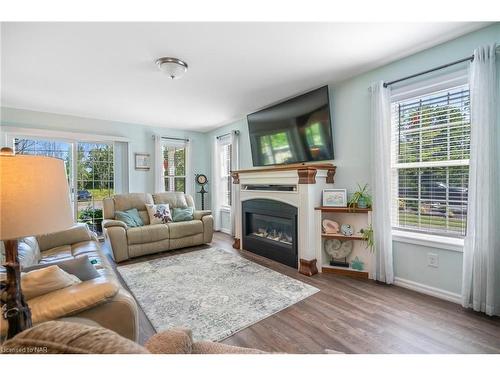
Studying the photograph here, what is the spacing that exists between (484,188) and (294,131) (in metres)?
2.13

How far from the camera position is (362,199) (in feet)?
9.17

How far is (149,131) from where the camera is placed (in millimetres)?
5172

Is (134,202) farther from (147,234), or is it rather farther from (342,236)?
(342,236)

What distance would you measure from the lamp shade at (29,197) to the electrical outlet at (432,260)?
9.62ft

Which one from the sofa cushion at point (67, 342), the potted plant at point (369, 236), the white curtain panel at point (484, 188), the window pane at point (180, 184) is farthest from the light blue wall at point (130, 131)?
the white curtain panel at point (484, 188)

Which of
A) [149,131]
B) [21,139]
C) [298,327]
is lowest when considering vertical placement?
[298,327]

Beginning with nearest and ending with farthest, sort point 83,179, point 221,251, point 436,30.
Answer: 1. point 436,30
2. point 221,251
3. point 83,179

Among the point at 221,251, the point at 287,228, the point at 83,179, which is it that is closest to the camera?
the point at 287,228

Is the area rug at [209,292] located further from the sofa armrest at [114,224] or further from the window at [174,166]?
the window at [174,166]

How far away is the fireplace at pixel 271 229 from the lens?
3.18 metres

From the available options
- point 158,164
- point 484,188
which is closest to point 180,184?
point 158,164

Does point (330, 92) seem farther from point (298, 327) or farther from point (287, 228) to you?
point (298, 327)
